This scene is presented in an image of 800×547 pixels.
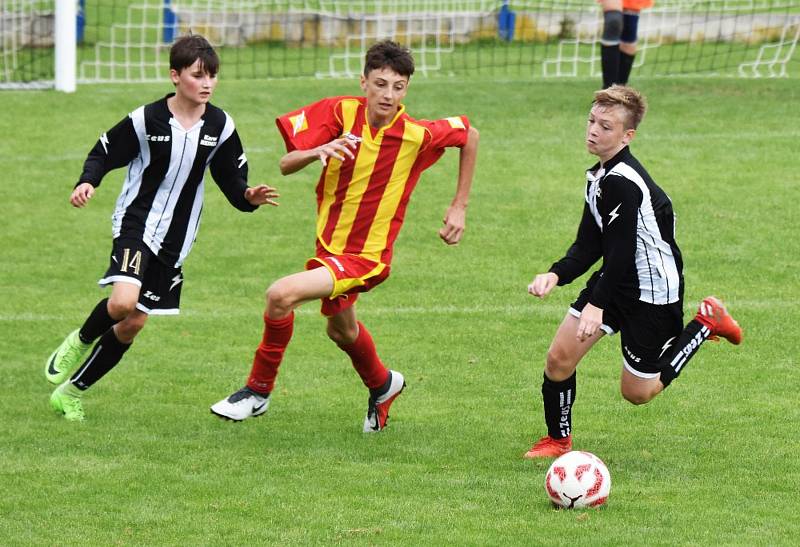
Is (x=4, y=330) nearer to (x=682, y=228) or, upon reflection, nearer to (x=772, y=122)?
(x=682, y=228)

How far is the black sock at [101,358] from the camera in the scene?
761 cm

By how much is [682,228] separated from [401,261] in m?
2.51

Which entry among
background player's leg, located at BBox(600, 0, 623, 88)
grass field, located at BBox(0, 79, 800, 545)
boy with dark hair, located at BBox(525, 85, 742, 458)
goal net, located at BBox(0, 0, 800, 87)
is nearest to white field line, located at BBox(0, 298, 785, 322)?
grass field, located at BBox(0, 79, 800, 545)

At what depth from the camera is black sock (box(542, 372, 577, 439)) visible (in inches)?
269

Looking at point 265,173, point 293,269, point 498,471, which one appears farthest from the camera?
point 265,173

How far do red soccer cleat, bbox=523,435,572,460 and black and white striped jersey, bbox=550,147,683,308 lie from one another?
2.49 ft

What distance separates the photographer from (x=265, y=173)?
1378cm

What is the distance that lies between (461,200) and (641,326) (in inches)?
47.5

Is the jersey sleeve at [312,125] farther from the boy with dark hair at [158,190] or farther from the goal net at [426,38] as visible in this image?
the goal net at [426,38]

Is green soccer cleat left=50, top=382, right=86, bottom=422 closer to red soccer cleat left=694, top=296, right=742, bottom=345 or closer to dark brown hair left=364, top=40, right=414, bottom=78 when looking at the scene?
dark brown hair left=364, top=40, right=414, bottom=78

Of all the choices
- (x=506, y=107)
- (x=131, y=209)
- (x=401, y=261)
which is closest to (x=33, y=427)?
(x=131, y=209)

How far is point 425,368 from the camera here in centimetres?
885

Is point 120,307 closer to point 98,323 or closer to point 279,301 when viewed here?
point 98,323

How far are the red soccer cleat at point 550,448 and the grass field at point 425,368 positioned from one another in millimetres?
160
